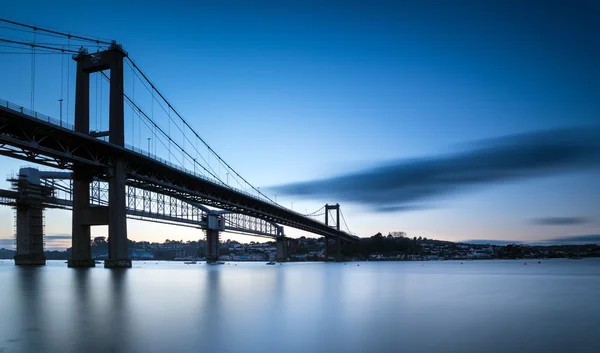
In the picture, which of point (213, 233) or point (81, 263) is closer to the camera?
point (81, 263)

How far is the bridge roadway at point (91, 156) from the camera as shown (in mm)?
34938

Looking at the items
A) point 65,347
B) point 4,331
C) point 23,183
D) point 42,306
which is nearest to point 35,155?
point 23,183

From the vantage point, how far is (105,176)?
48.6 metres

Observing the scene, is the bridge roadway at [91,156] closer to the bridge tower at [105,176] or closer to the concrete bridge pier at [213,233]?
the bridge tower at [105,176]

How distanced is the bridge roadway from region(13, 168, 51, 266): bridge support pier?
11.4m

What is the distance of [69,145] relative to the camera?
4038cm

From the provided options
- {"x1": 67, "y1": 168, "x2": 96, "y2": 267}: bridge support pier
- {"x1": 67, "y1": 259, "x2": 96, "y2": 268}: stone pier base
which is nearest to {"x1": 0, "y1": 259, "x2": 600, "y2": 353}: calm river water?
{"x1": 67, "y1": 168, "x2": 96, "y2": 267}: bridge support pier

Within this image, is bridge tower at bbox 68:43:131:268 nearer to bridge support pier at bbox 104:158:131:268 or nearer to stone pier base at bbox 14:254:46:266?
bridge support pier at bbox 104:158:131:268

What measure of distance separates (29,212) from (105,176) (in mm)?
14102

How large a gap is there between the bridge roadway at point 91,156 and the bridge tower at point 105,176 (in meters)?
1.34

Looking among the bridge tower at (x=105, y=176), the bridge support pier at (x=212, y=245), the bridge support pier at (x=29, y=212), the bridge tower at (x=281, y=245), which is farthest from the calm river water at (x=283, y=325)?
the bridge tower at (x=281, y=245)

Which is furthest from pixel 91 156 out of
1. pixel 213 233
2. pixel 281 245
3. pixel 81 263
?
pixel 281 245

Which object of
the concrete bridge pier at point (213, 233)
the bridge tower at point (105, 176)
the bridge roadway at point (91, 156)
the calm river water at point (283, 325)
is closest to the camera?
the calm river water at point (283, 325)

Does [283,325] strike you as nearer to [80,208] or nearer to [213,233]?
[80,208]
